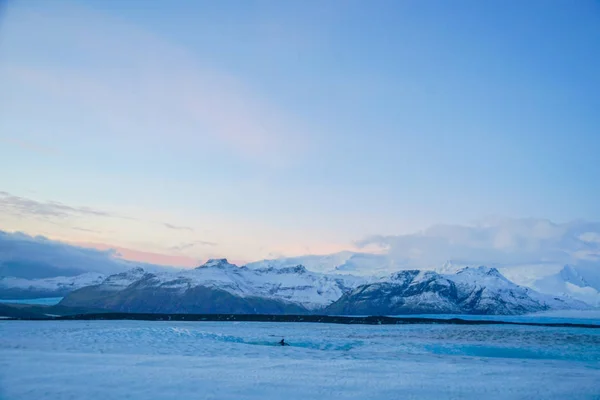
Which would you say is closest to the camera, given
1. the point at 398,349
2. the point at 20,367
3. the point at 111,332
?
the point at 20,367

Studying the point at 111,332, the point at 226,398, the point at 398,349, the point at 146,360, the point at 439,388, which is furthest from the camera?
the point at 111,332

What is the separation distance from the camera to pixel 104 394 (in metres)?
20.7

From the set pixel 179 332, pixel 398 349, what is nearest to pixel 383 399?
pixel 398 349

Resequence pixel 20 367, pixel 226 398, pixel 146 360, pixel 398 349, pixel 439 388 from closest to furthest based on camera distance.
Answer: pixel 226 398 → pixel 439 388 → pixel 20 367 → pixel 146 360 → pixel 398 349

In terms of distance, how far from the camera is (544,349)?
44906mm

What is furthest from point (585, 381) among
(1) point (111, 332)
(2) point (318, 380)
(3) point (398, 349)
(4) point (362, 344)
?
(1) point (111, 332)

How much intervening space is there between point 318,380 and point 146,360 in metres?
11.0

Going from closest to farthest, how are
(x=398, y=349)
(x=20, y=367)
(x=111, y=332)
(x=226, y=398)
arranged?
(x=226, y=398), (x=20, y=367), (x=398, y=349), (x=111, y=332)

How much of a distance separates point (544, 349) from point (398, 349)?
14108 millimetres

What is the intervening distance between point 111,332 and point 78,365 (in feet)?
65.2

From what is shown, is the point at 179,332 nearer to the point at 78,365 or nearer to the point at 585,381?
the point at 78,365

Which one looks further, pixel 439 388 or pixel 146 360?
pixel 146 360

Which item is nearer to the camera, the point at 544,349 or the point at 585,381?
the point at 585,381

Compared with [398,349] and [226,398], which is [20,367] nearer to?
[226,398]
